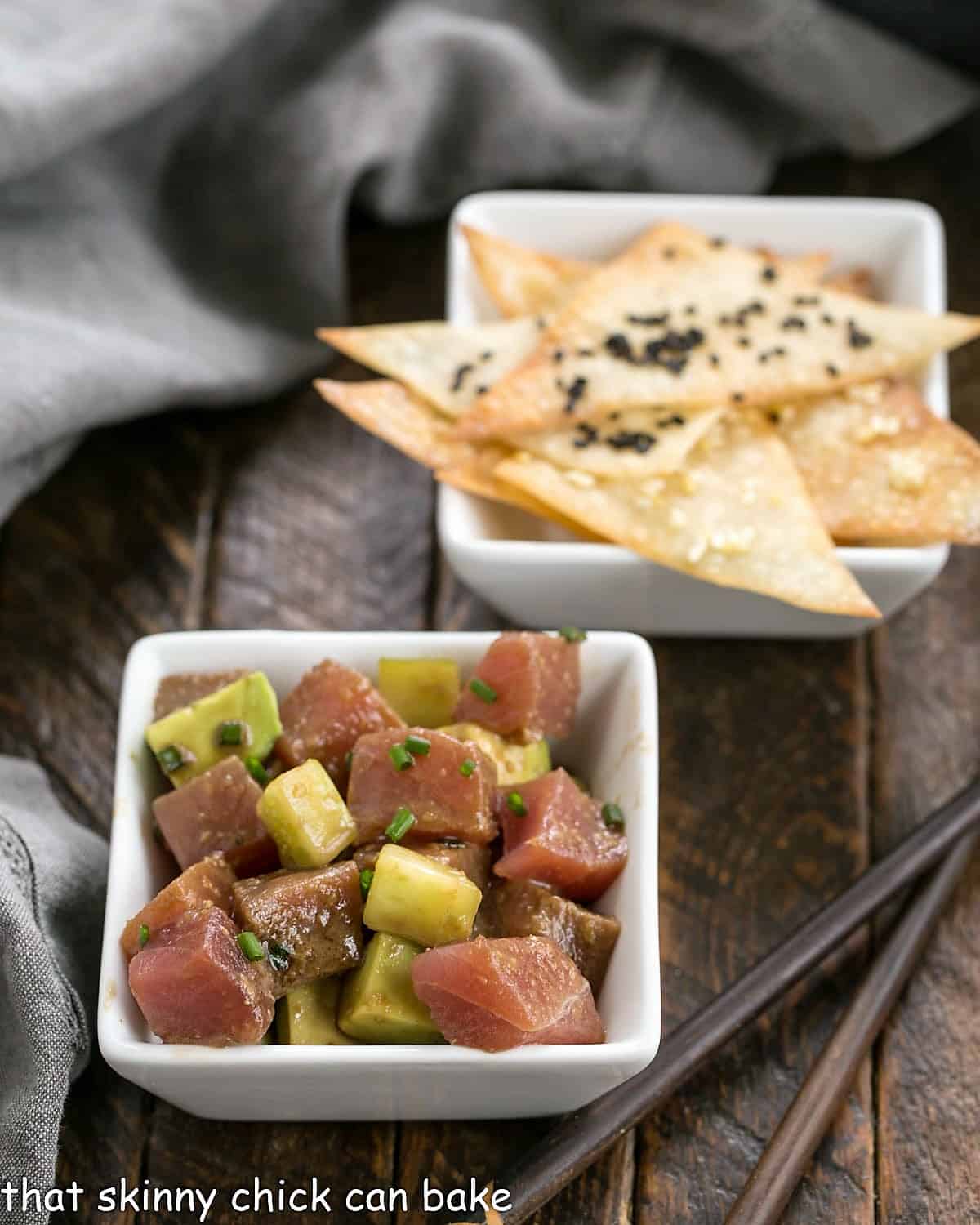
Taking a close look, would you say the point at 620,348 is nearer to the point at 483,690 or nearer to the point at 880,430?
the point at 880,430

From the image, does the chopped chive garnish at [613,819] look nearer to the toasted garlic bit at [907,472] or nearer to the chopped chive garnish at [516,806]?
the chopped chive garnish at [516,806]

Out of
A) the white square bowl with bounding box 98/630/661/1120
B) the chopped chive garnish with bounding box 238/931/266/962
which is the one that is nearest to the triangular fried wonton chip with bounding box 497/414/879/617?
the white square bowl with bounding box 98/630/661/1120

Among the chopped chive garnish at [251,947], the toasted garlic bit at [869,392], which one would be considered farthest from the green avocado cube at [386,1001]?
the toasted garlic bit at [869,392]

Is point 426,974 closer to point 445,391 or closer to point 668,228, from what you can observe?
point 445,391

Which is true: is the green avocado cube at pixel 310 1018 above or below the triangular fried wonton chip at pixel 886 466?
below

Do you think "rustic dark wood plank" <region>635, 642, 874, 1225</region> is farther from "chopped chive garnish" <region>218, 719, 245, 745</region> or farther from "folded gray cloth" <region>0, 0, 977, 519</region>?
"folded gray cloth" <region>0, 0, 977, 519</region>
